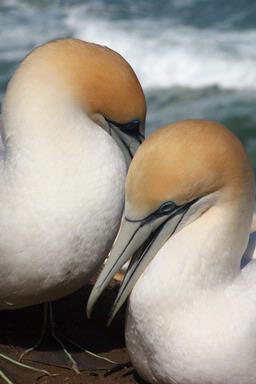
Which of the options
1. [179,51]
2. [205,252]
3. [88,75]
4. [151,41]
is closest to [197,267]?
[205,252]

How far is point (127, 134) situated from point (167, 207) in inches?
49.4

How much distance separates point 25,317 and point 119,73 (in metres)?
1.81

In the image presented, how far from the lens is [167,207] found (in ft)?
19.8

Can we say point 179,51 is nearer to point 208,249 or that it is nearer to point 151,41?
point 151,41

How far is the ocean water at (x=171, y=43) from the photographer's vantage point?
16.8 m

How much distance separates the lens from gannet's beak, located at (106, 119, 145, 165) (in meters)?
7.11

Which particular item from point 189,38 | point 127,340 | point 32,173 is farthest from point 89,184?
point 189,38

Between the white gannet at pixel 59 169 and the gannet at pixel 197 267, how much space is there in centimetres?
56

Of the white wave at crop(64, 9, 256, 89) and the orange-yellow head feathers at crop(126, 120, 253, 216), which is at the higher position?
the orange-yellow head feathers at crop(126, 120, 253, 216)

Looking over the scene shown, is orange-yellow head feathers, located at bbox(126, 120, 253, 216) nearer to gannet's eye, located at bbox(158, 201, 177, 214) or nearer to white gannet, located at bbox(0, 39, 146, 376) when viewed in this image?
gannet's eye, located at bbox(158, 201, 177, 214)

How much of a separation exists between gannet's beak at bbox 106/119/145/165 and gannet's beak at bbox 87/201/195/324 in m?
1.04

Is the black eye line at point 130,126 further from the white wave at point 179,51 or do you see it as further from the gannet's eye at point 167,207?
the white wave at point 179,51

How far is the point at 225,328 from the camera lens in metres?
6.14

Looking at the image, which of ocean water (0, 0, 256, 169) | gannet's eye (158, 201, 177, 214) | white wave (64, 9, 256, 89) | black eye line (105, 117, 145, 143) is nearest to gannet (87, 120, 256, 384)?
gannet's eye (158, 201, 177, 214)
